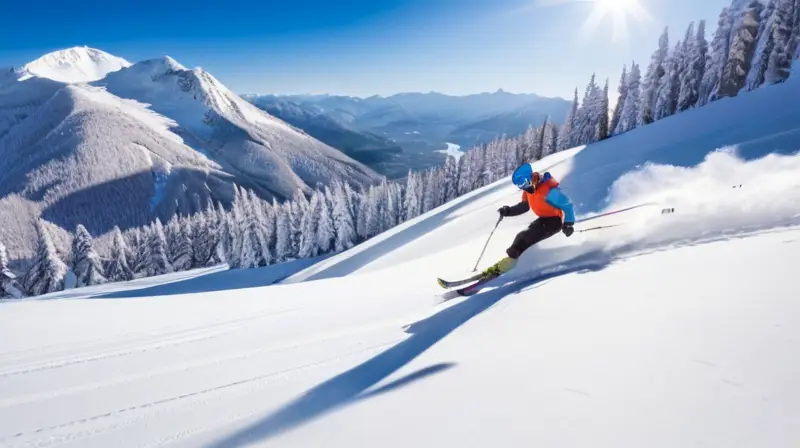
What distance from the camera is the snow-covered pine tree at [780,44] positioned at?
2745 centimetres

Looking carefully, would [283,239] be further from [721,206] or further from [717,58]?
[717,58]

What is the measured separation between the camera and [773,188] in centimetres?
770

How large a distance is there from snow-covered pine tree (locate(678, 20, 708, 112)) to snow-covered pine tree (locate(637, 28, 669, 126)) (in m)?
3.20

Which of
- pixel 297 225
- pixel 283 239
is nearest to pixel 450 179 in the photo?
pixel 297 225

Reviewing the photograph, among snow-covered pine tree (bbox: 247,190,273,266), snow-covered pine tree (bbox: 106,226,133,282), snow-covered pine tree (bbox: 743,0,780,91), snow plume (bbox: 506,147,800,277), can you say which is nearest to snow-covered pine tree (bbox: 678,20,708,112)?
snow-covered pine tree (bbox: 743,0,780,91)

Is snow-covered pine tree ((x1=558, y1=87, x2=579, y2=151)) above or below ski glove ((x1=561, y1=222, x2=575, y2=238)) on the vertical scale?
above

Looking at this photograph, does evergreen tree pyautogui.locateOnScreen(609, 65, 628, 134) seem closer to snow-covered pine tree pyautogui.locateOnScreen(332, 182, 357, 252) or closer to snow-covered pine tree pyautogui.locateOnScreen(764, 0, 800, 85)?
snow-covered pine tree pyautogui.locateOnScreen(764, 0, 800, 85)

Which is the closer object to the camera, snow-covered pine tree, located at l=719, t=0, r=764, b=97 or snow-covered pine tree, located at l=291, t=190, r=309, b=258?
snow-covered pine tree, located at l=719, t=0, r=764, b=97

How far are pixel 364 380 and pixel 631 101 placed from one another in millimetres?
54719

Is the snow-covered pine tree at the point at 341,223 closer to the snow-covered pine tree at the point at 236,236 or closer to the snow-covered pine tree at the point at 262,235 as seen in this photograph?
the snow-covered pine tree at the point at 262,235

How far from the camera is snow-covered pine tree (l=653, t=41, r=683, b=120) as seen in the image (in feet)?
129

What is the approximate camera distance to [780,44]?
1080 inches

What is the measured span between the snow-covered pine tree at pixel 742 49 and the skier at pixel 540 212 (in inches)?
1512

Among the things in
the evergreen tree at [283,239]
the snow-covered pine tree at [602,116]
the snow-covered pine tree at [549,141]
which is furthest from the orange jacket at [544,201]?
the snow-covered pine tree at [549,141]
